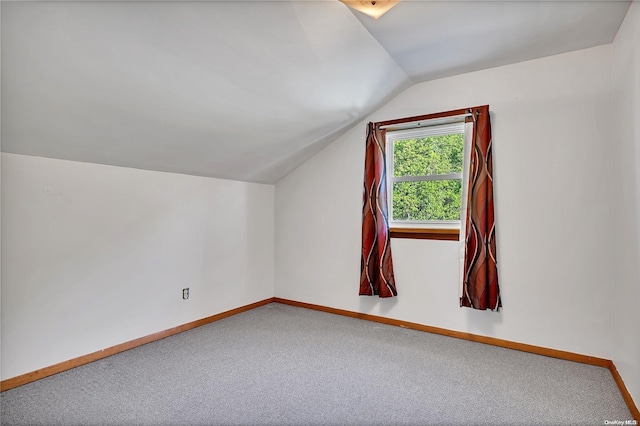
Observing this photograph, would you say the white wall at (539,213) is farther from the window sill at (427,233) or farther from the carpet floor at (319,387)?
the carpet floor at (319,387)

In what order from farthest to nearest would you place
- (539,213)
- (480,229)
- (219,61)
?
(480,229) → (539,213) → (219,61)

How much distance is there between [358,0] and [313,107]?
3.44ft

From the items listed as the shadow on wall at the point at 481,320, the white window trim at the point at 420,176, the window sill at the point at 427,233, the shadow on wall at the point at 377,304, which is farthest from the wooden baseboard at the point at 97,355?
the shadow on wall at the point at 481,320

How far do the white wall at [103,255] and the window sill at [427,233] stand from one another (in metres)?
1.70

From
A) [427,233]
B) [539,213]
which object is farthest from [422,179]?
[539,213]

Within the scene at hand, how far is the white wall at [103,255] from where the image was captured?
6.77 feet

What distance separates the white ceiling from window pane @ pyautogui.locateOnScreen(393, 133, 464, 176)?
0.56m

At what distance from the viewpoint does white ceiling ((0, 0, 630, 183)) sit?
1530 millimetres

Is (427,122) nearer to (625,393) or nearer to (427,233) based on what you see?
(427,233)

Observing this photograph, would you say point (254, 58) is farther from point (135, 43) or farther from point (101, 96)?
point (101, 96)

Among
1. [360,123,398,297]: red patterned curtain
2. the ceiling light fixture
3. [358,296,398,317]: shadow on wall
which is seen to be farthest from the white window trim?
the ceiling light fixture

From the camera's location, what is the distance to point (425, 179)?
3172 mm

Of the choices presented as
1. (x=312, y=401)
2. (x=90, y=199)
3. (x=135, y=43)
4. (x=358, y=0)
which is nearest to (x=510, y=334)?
(x=312, y=401)

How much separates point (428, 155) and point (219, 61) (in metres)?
2.06
